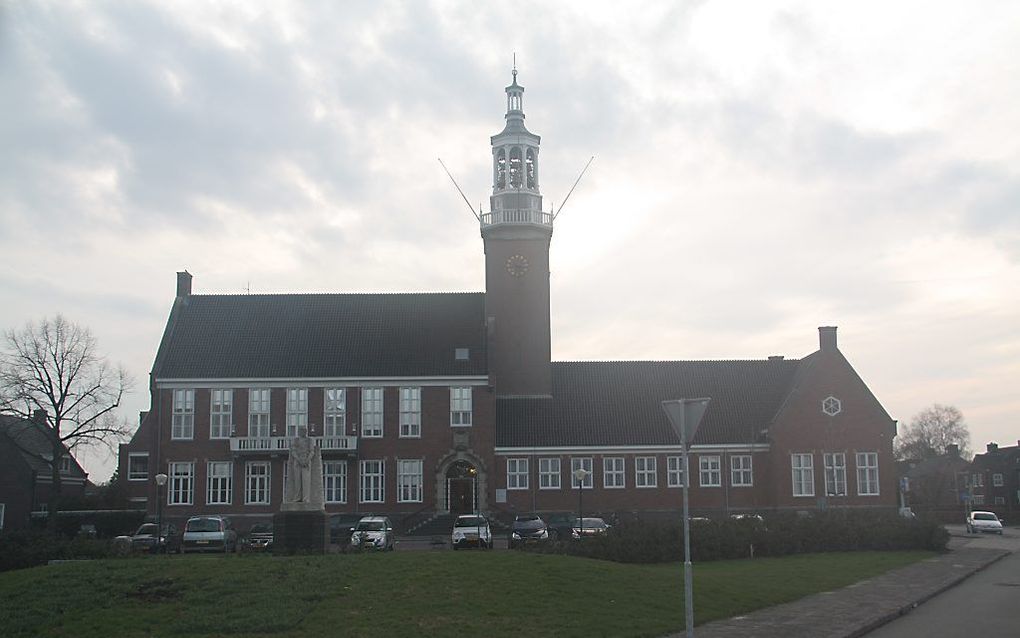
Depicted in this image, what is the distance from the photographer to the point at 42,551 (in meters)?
27.5

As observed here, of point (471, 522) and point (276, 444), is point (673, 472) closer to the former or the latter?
point (471, 522)

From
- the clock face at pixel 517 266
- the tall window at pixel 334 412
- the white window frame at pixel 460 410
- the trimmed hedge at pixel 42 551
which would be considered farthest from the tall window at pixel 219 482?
the trimmed hedge at pixel 42 551

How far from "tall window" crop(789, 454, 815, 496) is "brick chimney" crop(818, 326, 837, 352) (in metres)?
6.29

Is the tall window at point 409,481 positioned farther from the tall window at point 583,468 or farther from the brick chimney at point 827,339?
the brick chimney at point 827,339

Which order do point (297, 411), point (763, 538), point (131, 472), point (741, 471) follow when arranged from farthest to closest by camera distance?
1. point (131, 472)
2. point (741, 471)
3. point (297, 411)
4. point (763, 538)

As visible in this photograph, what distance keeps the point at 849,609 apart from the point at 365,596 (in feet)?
34.1

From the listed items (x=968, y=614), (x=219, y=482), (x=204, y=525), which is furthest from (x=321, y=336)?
(x=968, y=614)

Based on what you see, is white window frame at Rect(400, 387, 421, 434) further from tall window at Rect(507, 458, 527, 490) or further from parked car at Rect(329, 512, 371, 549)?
tall window at Rect(507, 458, 527, 490)

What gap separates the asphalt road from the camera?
19422 mm

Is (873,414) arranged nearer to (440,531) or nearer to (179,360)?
(440,531)

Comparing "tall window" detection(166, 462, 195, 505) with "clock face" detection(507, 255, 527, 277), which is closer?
"tall window" detection(166, 462, 195, 505)

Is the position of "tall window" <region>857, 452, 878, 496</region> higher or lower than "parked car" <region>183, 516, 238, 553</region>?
higher

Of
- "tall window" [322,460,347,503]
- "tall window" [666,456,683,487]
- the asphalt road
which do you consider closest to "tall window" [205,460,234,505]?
"tall window" [322,460,347,503]

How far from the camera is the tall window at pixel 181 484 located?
185 ft
